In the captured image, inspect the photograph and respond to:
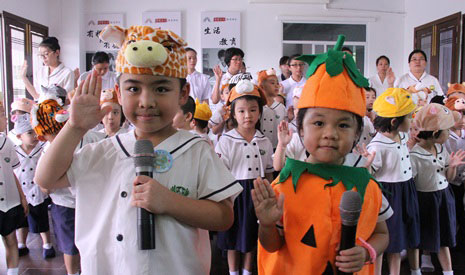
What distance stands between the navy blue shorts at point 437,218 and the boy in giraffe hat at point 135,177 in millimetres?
2012

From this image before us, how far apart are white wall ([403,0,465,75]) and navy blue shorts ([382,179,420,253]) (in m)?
4.84

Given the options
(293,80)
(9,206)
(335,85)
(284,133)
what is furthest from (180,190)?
(293,80)

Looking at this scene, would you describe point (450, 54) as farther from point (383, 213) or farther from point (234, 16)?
point (383, 213)

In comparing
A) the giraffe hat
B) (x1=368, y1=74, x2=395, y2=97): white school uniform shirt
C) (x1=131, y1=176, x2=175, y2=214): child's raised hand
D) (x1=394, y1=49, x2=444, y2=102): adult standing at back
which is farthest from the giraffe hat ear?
(x1=368, y1=74, x2=395, y2=97): white school uniform shirt

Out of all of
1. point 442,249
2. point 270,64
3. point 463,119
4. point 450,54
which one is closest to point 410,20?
point 450,54

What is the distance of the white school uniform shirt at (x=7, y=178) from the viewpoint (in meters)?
2.48

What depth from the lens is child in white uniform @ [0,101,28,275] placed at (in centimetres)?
246

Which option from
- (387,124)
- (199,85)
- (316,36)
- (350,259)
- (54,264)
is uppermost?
(316,36)

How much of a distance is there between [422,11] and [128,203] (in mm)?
Result: 7675

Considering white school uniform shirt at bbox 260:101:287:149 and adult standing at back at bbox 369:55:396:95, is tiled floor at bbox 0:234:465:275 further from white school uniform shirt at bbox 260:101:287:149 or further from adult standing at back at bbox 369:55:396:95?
adult standing at back at bbox 369:55:396:95

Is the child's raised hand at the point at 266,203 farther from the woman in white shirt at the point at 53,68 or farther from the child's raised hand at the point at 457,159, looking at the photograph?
the woman in white shirt at the point at 53,68

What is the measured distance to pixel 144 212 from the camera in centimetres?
101

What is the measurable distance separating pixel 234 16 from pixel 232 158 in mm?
5455

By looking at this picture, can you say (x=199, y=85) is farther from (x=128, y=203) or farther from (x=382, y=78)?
(x=128, y=203)
